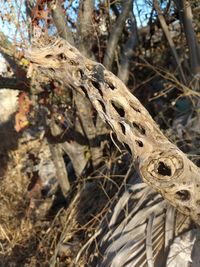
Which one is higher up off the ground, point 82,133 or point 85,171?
point 82,133

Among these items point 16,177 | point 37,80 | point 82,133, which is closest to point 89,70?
point 37,80

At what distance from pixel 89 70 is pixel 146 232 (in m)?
1.38

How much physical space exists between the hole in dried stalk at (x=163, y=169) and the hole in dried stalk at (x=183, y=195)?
151 millimetres

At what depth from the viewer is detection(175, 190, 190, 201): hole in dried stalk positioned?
229cm

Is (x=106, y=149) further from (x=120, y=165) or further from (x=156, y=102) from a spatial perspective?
(x=156, y=102)

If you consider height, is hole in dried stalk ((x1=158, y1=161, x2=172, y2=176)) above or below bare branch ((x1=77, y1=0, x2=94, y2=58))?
below

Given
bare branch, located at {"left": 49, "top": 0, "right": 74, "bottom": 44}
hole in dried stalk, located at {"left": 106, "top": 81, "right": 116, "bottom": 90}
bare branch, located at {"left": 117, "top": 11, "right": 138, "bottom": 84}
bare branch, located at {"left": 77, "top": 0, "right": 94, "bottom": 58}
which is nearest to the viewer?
hole in dried stalk, located at {"left": 106, "top": 81, "right": 116, "bottom": 90}

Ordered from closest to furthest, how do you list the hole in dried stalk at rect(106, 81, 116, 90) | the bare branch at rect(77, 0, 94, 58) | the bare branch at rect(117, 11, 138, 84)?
the hole in dried stalk at rect(106, 81, 116, 90) < the bare branch at rect(77, 0, 94, 58) < the bare branch at rect(117, 11, 138, 84)

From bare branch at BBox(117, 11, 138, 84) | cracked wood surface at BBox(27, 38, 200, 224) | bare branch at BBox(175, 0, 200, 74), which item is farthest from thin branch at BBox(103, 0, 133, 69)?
cracked wood surface at BBox(27, 38, 200, 224)

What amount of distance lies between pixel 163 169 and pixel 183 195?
21cm

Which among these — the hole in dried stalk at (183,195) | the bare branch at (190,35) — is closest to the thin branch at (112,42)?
the bare branch at (190,35)

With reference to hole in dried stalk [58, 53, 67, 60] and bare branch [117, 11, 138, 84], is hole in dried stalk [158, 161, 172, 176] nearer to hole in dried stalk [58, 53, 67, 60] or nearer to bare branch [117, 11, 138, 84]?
Result: hole in dried stalk [58, 53, 67, 60]

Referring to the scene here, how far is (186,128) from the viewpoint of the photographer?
424 centimetres

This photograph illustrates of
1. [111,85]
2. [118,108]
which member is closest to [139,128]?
[118,108]
